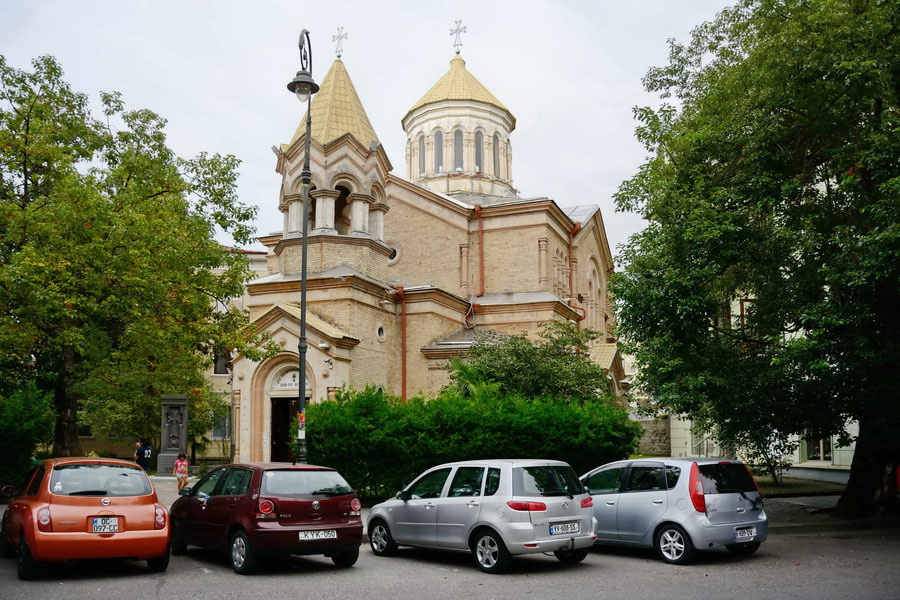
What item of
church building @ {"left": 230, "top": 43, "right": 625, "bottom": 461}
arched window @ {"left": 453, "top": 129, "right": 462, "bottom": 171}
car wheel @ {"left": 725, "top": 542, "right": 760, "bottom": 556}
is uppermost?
arched window @ {"left": 453, "top": 129, "right": 462, "bottom": 171}

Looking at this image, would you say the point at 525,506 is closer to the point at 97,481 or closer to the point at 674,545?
the point at 674,545

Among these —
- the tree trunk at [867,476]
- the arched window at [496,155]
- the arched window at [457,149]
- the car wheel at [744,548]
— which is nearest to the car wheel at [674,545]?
the car wheel at [744,548]

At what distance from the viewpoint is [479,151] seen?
1505 inches

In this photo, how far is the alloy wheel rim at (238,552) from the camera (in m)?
9.67

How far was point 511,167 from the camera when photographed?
38969 mm

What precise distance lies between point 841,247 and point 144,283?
45.9 ft

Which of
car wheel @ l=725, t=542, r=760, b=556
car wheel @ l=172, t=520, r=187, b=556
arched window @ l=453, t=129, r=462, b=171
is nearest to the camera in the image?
car wheel @ l=172, t=520, r=187, b=556

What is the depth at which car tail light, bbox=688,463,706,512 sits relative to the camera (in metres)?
10.4

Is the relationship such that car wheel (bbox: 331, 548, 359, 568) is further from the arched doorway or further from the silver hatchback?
the arched doorway

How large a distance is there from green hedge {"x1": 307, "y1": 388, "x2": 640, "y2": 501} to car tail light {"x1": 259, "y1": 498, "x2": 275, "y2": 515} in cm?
708

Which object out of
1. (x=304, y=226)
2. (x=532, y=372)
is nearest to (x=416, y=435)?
(x=304, y=226)

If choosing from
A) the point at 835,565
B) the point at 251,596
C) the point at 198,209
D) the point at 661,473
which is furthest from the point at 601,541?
the point at 198,209

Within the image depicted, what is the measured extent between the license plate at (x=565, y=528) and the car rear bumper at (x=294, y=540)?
248cm

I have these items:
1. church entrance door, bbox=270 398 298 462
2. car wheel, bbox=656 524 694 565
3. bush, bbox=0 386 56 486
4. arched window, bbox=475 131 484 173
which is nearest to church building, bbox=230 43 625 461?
church entrance door, bbox=270 398 298 462
